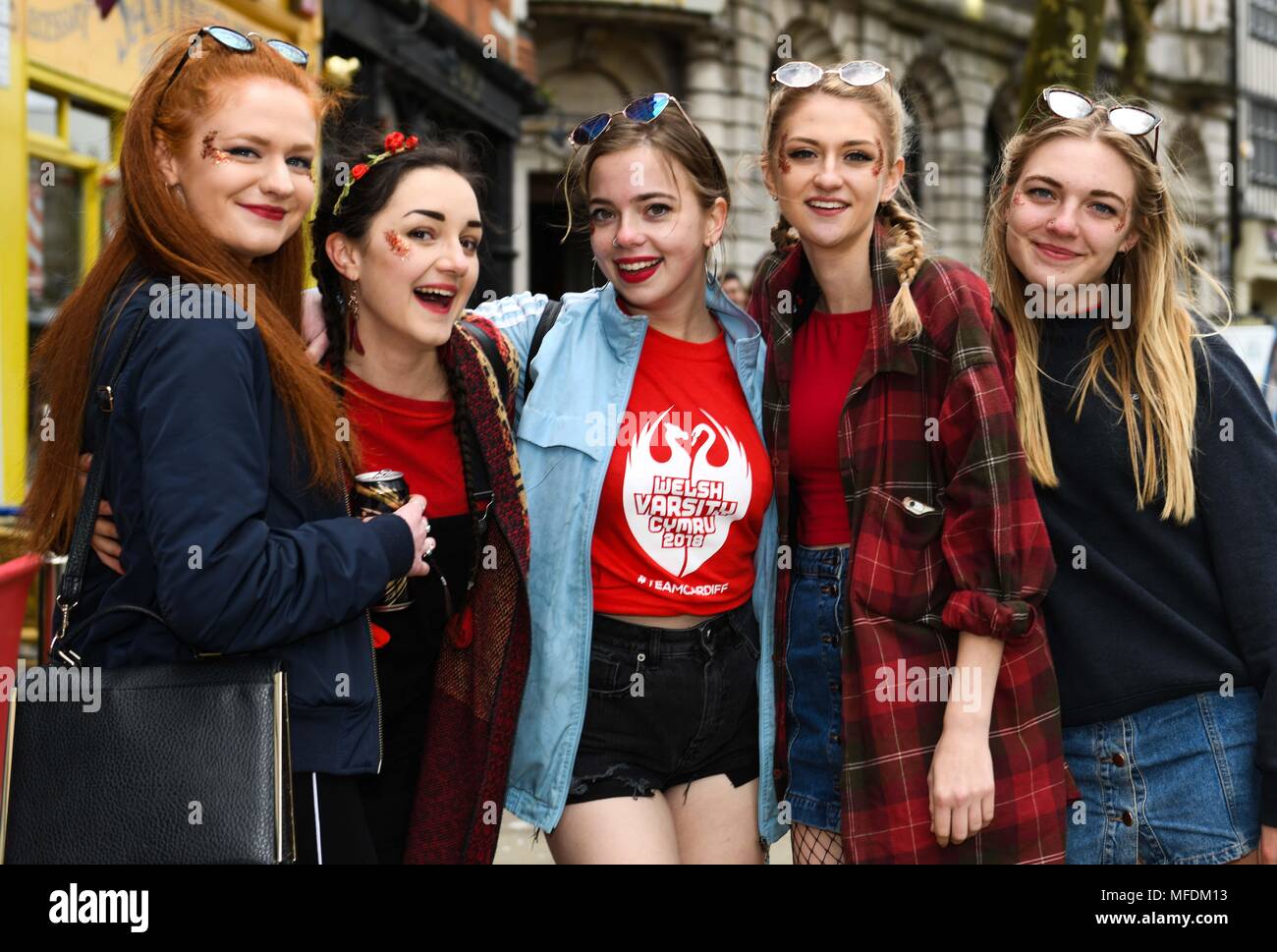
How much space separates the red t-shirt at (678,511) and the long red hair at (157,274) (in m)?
0.76

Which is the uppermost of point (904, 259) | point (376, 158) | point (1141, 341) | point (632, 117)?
point (632, 117)

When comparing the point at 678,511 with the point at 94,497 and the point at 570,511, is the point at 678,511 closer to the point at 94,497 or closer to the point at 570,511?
the point at 570,511

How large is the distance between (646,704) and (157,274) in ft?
4.45

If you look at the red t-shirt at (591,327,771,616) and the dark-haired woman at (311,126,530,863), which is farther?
the red t-shirt at (591,327,771,616)

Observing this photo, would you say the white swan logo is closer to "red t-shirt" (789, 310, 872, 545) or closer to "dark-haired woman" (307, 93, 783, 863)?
"dark-haired woman" (307, 93, 783, 863)

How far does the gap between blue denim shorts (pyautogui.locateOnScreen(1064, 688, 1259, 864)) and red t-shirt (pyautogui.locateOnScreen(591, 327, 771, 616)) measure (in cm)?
87

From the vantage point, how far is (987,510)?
109 inches

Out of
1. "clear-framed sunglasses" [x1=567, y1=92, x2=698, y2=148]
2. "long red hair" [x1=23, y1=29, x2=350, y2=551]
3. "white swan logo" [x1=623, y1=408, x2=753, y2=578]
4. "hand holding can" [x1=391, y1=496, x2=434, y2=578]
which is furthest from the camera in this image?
"clear-framed sunglasses" [x1=567, y1=92, x2=698, y2=148]

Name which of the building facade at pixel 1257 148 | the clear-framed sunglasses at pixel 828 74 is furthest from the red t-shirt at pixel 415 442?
the building facade at pixel 1257 148

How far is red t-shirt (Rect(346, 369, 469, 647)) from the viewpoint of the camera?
2881mm

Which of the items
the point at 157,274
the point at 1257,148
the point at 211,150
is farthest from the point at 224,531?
the point at 1257,148

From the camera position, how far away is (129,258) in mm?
2424

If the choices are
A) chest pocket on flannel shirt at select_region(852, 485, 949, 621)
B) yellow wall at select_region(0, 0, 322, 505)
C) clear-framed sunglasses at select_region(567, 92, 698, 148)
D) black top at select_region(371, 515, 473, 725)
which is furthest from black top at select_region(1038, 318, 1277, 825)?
yellow wall at select_region(0, 0, 322, 505)

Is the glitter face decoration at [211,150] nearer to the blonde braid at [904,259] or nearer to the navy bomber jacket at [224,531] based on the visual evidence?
the navy bomber jacket at [224,531]
